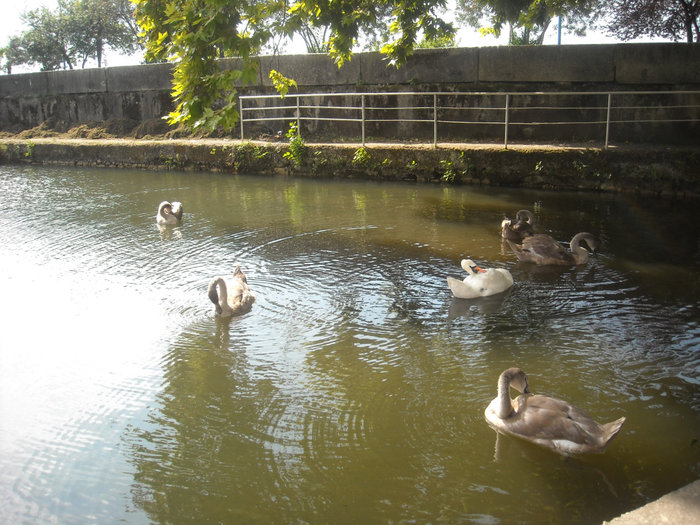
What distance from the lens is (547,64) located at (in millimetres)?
16688

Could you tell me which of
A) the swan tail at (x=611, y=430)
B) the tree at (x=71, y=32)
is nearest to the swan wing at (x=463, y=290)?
the swan tail at (x=611, y=430)

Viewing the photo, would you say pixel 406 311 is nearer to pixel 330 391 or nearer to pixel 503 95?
pixel 330 391

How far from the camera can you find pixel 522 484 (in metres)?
4.37

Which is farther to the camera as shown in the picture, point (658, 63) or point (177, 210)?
point (658, 63)

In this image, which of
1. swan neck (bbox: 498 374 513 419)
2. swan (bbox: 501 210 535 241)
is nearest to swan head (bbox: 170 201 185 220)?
swan (bbox: 501 210 535 241)

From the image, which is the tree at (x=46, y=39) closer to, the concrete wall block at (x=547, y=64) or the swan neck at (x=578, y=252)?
the concrete wall block at (x=547, y=64)

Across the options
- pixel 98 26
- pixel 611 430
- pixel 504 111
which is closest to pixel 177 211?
pixel 611 430

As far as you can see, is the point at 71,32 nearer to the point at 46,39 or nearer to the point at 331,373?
the point at 46,39

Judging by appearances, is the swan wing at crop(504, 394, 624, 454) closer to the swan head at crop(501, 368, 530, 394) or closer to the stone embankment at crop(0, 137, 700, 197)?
the swan head at crop(501, 368, 530, 394)

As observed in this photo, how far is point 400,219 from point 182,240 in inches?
150

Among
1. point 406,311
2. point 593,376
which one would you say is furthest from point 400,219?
point 593,376

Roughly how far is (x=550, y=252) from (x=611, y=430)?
4.82 m

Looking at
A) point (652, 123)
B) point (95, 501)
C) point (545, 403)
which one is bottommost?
point (95, 501)

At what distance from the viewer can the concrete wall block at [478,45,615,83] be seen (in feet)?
53.5
